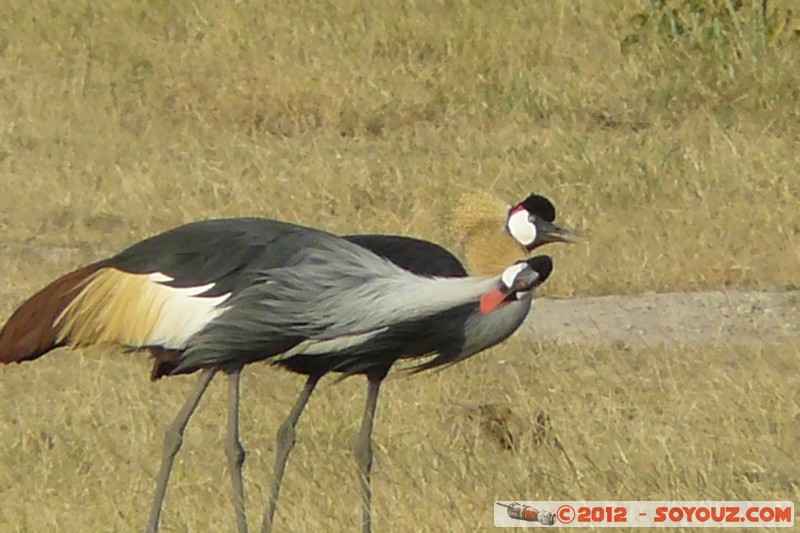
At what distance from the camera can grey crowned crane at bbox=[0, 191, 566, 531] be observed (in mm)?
3633

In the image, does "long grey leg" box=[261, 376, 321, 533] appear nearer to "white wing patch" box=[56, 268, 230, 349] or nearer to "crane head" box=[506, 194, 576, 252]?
"white wing patch" box=[56, 268, 230, 349]

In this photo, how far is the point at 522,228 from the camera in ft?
12.1

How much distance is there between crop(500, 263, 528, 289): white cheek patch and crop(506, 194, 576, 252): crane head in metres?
0.14

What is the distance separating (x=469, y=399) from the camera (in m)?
5.28

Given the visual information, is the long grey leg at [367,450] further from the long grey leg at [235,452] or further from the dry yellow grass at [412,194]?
the long grey leg at [235,452]

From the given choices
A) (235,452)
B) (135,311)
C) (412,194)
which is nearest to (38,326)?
(135,311)

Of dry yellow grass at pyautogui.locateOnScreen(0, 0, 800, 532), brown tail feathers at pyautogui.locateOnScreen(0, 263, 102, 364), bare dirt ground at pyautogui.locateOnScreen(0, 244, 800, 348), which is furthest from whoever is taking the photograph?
bare dirt ground at pyautogui.locateOnScreen(0, 244, 800, 348)

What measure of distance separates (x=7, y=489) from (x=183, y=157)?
14.6ft

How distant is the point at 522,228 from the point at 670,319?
2.63 metres

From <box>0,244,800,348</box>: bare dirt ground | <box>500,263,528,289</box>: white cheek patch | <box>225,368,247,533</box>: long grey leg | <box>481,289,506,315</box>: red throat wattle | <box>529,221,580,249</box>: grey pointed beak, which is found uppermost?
<box>0,244,800,348</box>: bare dirt ground

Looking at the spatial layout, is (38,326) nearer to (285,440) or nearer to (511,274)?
(285,440)

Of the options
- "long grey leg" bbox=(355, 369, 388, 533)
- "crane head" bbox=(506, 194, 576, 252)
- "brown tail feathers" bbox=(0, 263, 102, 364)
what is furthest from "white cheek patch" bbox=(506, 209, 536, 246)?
"brown tail feathers" bbox=(0, 263, 102, 364)

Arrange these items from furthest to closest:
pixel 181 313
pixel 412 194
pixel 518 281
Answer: pixel 412 194 → pixel 181 313 → pixel 518 281

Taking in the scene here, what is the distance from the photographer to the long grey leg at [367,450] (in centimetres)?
388
